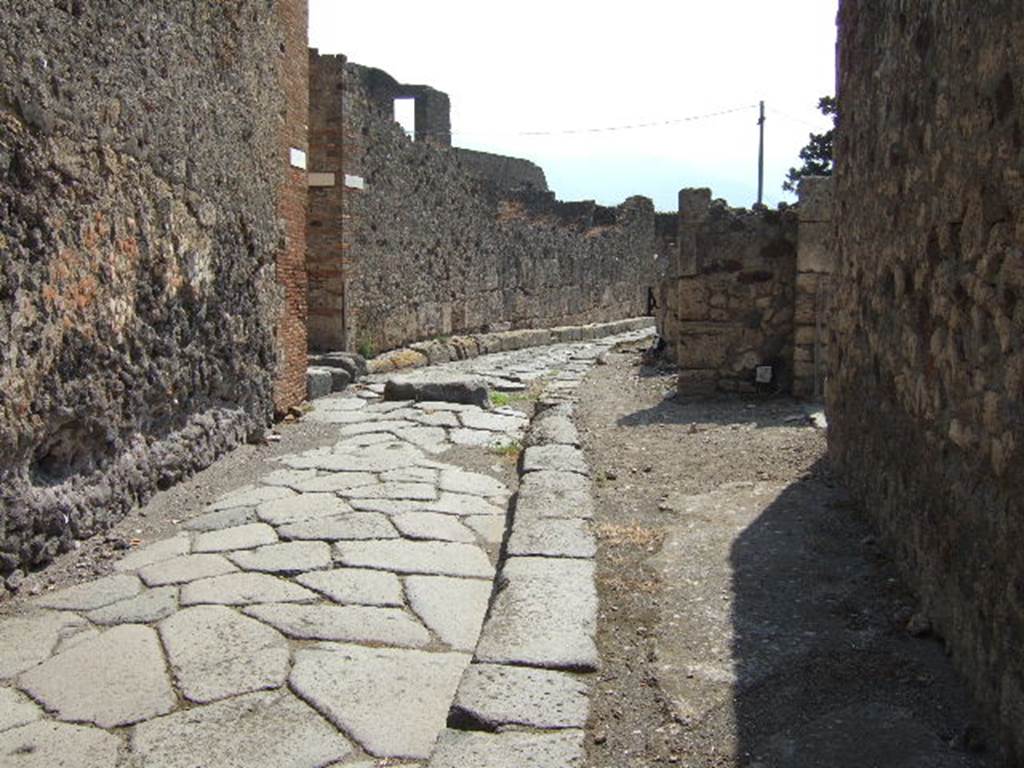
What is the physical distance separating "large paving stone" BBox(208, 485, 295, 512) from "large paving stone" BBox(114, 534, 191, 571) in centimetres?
55

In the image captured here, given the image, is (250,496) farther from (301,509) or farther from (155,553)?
(155,553)

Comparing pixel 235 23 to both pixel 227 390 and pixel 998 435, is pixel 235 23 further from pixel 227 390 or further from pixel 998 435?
pixel 998 435

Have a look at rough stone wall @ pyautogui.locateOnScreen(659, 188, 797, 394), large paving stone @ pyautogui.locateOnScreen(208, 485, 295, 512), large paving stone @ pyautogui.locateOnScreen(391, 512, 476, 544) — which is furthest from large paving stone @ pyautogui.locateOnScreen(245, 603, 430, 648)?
rough stone wall @ pyautogui.locateOnScreen(659, 188, 797, 394)

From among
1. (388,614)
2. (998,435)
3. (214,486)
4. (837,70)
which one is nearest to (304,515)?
(214,486)

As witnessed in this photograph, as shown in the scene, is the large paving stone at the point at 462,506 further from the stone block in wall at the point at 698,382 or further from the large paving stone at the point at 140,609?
the stone block in wall at the point at 698,382

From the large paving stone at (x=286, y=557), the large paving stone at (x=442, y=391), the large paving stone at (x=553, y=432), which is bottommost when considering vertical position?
the large paving stone at (x=286, y=557)

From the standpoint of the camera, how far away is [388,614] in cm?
343

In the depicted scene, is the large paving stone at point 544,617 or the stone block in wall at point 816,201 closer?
the large paving stone at point 544,617

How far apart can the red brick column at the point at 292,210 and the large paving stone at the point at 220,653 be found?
3.91m

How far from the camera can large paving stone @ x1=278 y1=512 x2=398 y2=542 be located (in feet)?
14.2

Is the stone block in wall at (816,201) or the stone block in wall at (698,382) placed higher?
the stone block in wall at (816,201)

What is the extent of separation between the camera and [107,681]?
2865 mm

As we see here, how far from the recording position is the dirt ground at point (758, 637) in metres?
2.42

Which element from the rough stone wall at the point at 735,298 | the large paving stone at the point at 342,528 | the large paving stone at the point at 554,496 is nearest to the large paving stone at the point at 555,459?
the large paving stone at the point at 554,496
